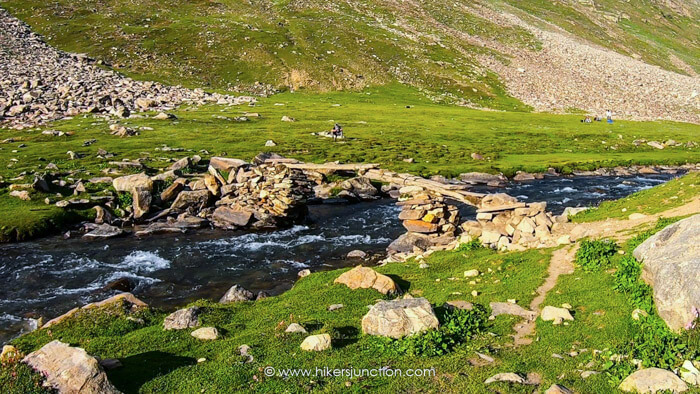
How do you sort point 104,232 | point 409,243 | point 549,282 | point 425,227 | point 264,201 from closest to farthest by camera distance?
point 549,282 < point 409,243 < point 425,227 < point 104,232 < point 264,201

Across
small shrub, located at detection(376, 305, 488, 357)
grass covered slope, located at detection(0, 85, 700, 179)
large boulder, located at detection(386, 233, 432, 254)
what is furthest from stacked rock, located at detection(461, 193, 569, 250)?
grass covered slope, located at detection(0, 85, 700, 179)

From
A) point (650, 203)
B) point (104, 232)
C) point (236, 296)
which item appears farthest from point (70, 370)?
point (650, 203)

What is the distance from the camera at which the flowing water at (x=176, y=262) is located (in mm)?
26469

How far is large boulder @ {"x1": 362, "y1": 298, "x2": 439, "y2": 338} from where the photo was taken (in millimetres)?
14789

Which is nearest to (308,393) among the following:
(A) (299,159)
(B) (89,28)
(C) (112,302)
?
(C) (112,302)

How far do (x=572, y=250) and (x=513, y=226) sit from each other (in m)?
7.67

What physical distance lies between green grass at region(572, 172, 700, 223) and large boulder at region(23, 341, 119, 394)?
86.0ft

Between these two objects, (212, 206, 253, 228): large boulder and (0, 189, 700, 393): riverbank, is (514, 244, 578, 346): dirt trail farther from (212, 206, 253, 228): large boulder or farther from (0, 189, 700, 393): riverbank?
(212, 206, 253, 228): large boulder

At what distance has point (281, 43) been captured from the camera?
143m

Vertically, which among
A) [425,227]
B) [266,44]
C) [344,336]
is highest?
[344,336]

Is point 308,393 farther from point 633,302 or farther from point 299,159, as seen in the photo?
point 299,159

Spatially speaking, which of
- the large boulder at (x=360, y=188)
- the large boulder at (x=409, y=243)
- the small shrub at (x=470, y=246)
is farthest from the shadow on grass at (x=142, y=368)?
the large boulder at (x=360, y=188)

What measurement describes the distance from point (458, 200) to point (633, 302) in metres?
32.7

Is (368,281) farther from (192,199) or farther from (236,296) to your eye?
(192,199)
